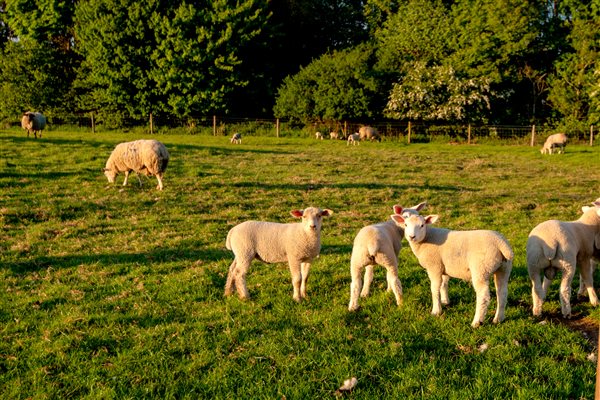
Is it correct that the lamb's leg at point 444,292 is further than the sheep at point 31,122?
No

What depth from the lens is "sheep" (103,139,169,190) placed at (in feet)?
53.4

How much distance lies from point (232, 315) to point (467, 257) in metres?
3.08

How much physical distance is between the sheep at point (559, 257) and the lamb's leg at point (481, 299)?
867mm

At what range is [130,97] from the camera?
43.9m

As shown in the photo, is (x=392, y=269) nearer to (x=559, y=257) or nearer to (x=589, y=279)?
(x=559, y=257)

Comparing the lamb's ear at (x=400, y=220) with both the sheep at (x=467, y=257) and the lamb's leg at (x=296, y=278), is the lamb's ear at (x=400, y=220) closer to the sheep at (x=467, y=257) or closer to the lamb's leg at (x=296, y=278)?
the sheep at (x=467, y=257)

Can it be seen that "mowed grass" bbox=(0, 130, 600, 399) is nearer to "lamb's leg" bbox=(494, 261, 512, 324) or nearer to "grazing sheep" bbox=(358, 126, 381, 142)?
"lamb's leg" bbox=(494, 261, 512, 324)

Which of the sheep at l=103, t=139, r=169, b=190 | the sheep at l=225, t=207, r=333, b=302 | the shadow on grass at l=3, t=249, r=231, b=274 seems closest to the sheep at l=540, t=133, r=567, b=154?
the sheep at l=103, t=139, r=169, b=190

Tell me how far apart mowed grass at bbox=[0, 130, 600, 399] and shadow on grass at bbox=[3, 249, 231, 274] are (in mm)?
41

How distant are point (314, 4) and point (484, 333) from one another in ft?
173

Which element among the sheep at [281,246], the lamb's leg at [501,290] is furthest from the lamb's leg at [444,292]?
the sheep at [281,246]

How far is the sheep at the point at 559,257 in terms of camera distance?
248 inches

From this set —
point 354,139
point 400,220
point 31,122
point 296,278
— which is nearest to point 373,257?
point 400,220

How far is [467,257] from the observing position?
6176 mm
